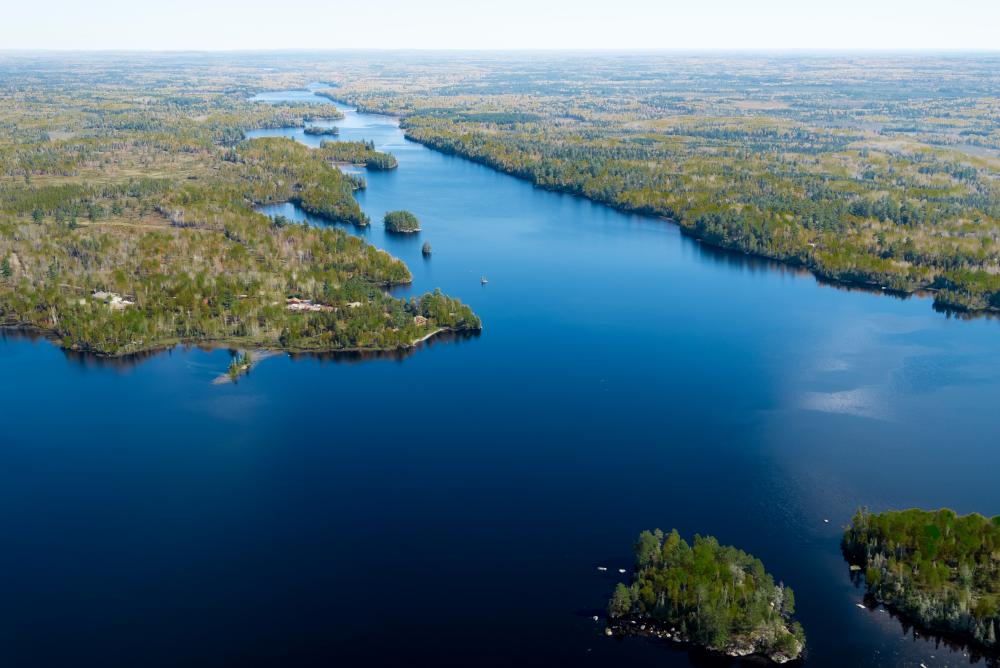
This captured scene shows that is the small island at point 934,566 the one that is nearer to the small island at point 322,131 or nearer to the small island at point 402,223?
the small island at point 402,223

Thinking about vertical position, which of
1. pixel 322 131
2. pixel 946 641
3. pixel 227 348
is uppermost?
pixel 322 131

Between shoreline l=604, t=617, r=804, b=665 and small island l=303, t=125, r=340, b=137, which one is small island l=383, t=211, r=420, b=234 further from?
small island l=303, t=125, r=340, b=137

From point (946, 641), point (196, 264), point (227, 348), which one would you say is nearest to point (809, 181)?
point (196, 264)

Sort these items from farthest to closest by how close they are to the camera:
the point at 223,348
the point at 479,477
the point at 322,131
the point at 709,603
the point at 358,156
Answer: the point at 322,131 < the point at 358,156 < the point at 223,348 < the point at 479,477 < the point at 709,603

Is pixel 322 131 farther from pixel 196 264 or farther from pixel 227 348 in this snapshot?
pixel 227 348

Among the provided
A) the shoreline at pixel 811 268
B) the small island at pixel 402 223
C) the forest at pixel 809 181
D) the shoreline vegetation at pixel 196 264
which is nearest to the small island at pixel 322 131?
the forest at pixel 809 181

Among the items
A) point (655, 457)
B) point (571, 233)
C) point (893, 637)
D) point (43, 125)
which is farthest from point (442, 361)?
point (43, 125)

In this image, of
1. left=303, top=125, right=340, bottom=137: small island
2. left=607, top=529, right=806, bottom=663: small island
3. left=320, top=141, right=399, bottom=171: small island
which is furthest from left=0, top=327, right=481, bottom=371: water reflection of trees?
left=303, top=125, right=340, bottom=137: small island
